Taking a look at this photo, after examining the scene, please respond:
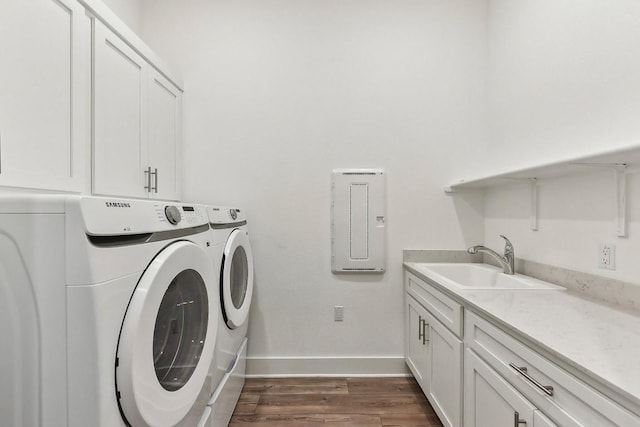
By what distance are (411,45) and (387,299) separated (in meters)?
1.89

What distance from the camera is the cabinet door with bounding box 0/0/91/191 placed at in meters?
1.09

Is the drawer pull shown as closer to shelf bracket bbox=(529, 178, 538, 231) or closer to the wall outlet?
the wall outlet

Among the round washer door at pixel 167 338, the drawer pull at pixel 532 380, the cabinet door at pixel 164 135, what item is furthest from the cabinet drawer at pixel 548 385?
the cabinet door at pixel 164 135

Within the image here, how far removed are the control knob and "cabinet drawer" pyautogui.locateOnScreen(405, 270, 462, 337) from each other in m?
1.25

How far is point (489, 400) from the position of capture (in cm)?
119

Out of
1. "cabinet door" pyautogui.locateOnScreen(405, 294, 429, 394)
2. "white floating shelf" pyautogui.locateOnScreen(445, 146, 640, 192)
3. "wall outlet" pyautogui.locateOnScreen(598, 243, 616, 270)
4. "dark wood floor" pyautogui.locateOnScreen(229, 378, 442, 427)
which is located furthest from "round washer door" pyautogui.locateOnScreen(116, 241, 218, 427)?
"wall outlet" pyautogui.locateOnScreen(598, 243, 616, 270)

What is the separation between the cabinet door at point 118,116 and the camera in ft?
4.85

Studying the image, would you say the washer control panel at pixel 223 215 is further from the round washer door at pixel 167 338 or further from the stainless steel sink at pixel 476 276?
the stainless steel sink at pixel 476 276

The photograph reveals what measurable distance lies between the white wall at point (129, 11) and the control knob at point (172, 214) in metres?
1.71

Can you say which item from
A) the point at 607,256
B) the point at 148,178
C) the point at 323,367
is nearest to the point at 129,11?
the point at 148,178

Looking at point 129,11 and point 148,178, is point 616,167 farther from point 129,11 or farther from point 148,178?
point 129,11

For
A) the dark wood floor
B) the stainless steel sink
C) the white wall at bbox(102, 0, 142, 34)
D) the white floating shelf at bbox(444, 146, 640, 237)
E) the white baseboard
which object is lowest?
the dark wood floor

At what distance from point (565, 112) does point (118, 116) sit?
7.48 ft

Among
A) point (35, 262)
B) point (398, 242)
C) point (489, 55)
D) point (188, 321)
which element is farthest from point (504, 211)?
point (35, 262)
